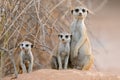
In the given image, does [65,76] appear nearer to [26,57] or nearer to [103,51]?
[26,57]

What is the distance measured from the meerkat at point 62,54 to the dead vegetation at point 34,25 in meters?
0.42

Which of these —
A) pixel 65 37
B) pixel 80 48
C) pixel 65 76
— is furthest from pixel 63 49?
pixel 65 76

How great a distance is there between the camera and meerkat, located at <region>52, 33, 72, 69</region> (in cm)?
852

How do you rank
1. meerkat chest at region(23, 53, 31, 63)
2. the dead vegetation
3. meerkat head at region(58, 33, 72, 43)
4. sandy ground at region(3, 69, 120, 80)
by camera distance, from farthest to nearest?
meerkat chest at region(23, 53, 31, 63) → meerkat head at region(58, 33, 72, 43) → the dead vegetation → sandy ground at region(3, 69, 120, 80)

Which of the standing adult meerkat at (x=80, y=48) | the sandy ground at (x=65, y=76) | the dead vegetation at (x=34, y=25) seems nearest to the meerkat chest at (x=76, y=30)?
the standing adult meerkat at (x=80, y=48)

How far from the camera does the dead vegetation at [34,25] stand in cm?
821

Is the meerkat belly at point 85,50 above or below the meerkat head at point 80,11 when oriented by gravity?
below

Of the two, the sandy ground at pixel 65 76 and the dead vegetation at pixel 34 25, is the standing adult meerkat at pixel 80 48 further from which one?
the sandy ground at pixel 65 76

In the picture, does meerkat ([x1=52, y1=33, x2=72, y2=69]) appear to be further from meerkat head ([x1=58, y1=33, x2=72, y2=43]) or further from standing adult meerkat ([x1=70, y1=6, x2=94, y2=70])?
standing adult meerkat ([x1=70, y1=6, x2=94, y2=70])

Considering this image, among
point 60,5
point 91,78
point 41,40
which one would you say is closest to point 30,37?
point 41,40

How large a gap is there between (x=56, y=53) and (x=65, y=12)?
1.22m

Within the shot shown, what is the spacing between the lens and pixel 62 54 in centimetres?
854

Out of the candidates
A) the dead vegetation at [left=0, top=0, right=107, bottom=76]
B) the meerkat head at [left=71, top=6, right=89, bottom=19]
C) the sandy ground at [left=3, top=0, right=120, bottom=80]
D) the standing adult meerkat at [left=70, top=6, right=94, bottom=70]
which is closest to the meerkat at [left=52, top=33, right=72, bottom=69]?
the standing adult meerkat at [left=70, top=6, right=94, bottom=70]

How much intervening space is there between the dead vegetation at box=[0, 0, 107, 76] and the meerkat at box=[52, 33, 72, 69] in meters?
0.42
